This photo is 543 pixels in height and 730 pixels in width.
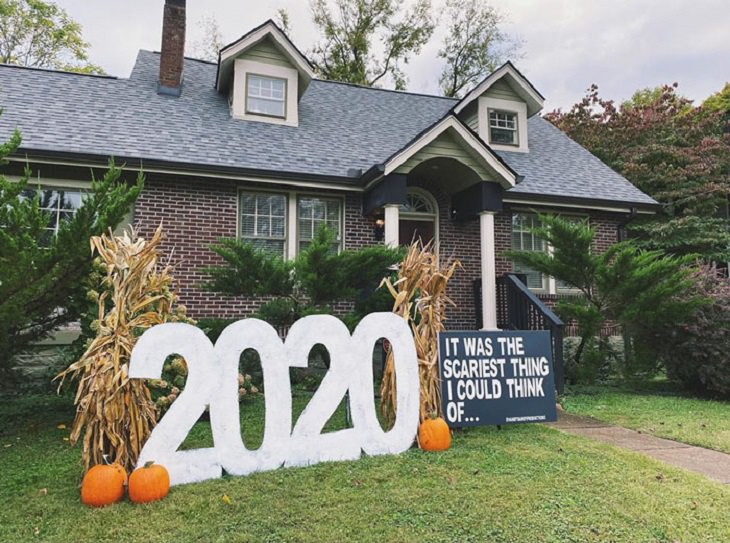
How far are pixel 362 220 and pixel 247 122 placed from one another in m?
2.94

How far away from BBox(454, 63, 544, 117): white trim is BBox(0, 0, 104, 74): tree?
62.8 ft

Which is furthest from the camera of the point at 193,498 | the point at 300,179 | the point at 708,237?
the point at 708,237

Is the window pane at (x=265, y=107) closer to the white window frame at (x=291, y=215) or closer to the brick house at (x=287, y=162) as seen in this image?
the brick house at (x=287, y=162)

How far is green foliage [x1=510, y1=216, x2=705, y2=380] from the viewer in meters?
6.74

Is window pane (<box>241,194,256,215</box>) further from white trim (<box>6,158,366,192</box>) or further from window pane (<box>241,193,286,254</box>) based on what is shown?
white trim (<box>6,158,366,192</box>)

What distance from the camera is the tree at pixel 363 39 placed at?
21875mm

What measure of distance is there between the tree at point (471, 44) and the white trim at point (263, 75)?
47.6 ft

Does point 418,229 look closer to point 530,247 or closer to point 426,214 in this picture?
point 426,214

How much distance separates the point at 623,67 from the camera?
2266cm

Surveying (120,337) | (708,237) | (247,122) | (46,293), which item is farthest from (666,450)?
(708,237)

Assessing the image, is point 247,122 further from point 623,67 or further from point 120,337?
point 623,67

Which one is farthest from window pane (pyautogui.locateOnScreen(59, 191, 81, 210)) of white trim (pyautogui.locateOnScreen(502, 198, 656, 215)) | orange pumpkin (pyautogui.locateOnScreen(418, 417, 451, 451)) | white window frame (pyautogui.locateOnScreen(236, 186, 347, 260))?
white trim (pyautogui.locateOnScreen(502, 198, 656, 215))

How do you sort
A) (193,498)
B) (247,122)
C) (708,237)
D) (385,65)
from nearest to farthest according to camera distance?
1. (193,498)
2. (247,122)
3. (708,237)
4. (385,65)

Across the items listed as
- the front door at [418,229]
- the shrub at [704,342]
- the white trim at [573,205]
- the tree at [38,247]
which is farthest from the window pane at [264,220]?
the shrub at [704,342]
